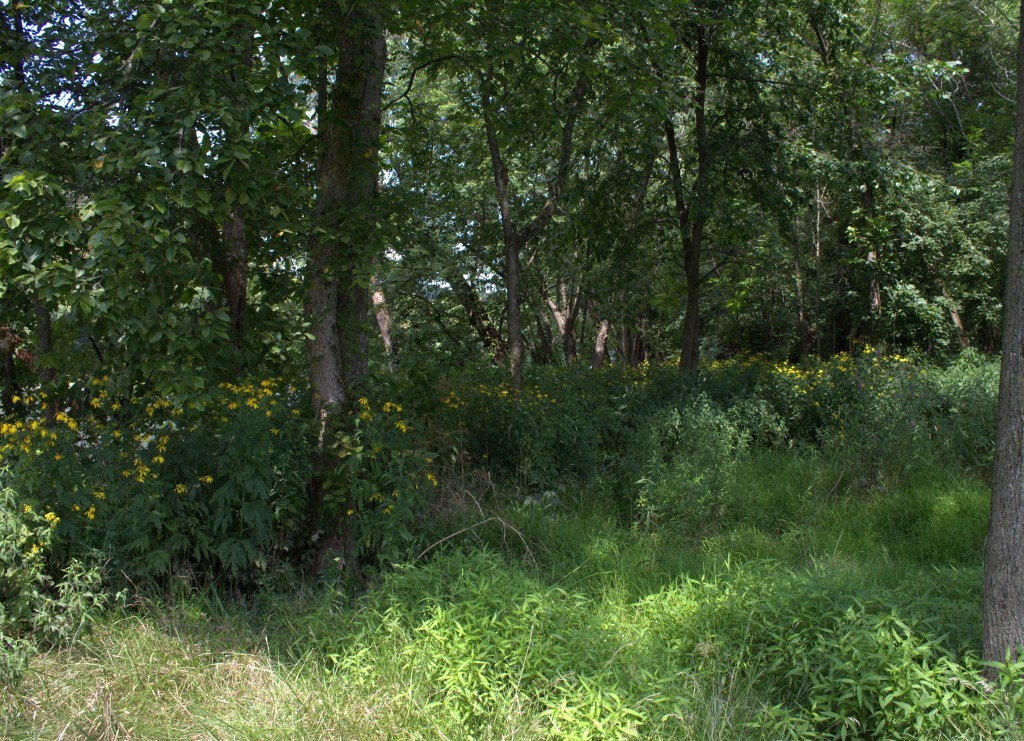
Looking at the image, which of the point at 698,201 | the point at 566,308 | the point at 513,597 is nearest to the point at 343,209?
the point at 513,597

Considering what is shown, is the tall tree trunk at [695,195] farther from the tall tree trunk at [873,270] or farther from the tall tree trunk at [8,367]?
the tall tree trunk at [8,367]

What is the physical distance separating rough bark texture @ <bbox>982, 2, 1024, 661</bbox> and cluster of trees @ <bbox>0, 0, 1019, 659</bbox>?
3.93 meters

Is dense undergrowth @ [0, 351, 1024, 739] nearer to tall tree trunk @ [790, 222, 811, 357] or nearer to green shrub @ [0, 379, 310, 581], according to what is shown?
green shrub @ [0, 379, 310, 581]

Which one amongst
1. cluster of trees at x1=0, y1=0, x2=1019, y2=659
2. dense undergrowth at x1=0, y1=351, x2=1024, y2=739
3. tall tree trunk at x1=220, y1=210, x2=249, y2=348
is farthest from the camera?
tall tree trunk at x1=220, y1=210, x2=249, y2=348

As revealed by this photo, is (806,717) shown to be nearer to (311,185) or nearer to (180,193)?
(180,193)

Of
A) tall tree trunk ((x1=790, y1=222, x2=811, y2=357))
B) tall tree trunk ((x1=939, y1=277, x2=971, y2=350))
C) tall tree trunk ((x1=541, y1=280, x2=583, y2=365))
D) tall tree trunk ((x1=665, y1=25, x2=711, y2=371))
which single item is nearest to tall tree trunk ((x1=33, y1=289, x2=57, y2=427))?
tall tree trunk ((x1=665, y1=25, x2=711, y2=371))

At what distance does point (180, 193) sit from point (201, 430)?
1.64 metres

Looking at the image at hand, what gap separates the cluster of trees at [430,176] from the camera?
14.6 feet

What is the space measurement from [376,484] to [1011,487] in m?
3.79

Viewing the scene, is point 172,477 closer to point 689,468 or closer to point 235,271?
point 235,271

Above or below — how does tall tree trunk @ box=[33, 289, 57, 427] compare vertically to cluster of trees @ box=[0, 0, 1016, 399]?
below

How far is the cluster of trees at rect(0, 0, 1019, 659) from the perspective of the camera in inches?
175

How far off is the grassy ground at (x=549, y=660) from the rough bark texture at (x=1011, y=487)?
9.1 inches

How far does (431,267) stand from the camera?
13.3 m
